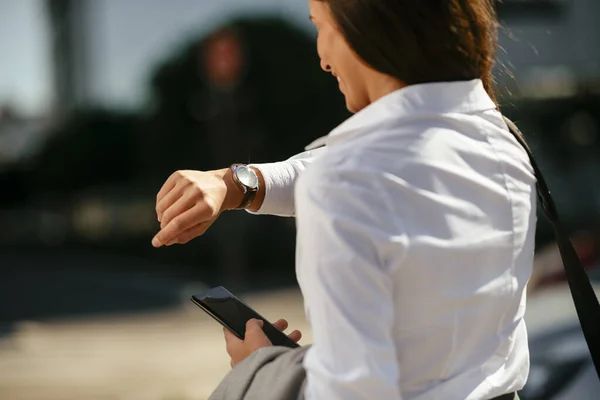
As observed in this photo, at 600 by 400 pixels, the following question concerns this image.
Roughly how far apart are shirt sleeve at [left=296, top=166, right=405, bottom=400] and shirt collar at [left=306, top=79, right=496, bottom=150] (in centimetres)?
11

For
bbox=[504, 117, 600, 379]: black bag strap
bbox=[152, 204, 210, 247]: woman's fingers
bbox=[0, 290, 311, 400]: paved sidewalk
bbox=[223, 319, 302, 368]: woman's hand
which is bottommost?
bbox=[0, 290, 311, 400]: paved sidewalk

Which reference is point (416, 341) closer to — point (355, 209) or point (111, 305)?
point (355, 209)

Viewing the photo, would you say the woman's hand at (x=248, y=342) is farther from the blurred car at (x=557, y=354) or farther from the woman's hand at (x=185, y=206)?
the blurred car at (x=557, y=354)

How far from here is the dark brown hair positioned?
120 centimetres

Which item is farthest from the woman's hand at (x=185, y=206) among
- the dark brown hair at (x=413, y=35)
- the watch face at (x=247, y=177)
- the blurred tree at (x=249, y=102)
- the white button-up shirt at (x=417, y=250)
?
the blurred tree at (x=249, y=102)

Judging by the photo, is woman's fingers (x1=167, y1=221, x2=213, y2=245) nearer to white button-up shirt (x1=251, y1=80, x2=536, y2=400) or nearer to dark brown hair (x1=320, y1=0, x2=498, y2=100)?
white button-up shirt (x1=251, y1=80, x2=536, y2=400)

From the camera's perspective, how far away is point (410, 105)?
121 centimetres

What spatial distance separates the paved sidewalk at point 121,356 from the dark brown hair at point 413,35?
432cm

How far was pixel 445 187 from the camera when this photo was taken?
1.20 meters

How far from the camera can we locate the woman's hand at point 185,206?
1.39 m

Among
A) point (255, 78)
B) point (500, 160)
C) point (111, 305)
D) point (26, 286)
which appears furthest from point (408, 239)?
point (255, 78)

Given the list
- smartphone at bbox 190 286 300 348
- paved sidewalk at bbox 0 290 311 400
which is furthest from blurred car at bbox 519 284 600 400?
paved sidewalk at bbox 0 290 311 400

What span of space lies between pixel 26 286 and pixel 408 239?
354 inches

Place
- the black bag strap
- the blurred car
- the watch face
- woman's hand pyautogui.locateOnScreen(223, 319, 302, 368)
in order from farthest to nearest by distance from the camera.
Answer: the blurred car, the watch face, the black bag strap, woman's hand pyautogui.locateOnScreen(223, 319, 302, 368)
